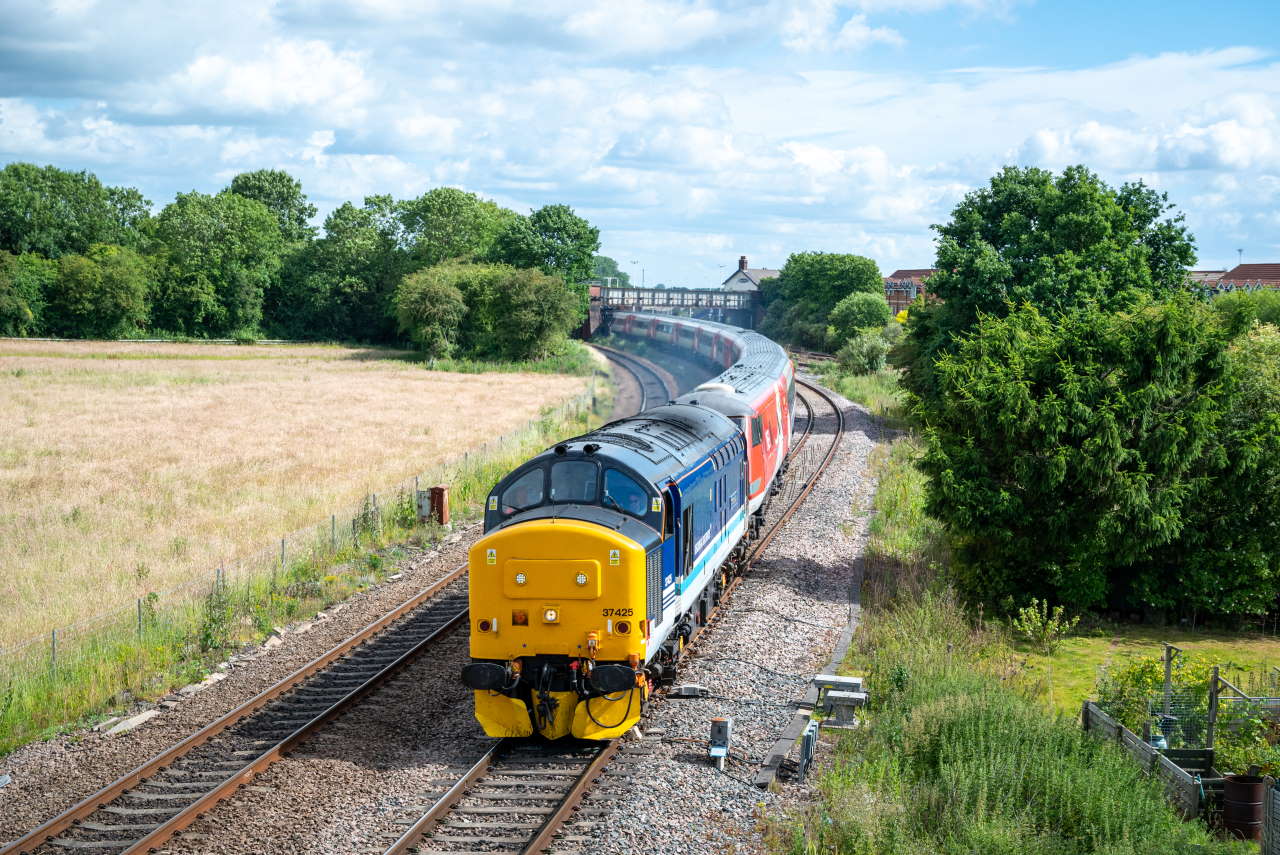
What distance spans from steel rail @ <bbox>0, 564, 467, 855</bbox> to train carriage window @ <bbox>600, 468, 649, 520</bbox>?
4.87 m

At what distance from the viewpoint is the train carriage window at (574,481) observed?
45.5 ft

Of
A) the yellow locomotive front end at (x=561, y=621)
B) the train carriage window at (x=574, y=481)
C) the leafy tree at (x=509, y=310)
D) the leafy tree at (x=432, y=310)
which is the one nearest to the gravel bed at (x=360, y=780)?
the yellow locomotive front end at (x=561, y=621)

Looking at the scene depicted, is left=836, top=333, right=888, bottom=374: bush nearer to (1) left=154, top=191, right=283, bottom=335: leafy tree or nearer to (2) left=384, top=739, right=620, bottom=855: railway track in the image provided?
(2) left=384, top=739, right=620, bottom=855: railway track

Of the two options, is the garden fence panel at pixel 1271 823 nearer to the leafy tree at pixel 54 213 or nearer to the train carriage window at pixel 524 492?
the train carriage window at pixel 524 492

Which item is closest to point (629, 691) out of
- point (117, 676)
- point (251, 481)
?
point (117, 676)

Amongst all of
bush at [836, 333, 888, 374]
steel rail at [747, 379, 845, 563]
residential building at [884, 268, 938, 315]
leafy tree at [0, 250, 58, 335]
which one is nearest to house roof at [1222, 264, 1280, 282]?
residential building at [884, 268, 938, 315]

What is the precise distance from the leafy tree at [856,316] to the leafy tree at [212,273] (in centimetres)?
5199

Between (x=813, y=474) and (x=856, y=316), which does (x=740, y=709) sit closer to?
(x=813, y=474)

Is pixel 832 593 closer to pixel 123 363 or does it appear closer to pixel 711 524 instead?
pixel 711 524

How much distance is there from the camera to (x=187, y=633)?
18.1 metres

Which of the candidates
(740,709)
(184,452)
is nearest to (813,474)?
(740,709)

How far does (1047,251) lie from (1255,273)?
86879mm

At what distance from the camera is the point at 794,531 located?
2673cm

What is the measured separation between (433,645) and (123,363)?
208ft
